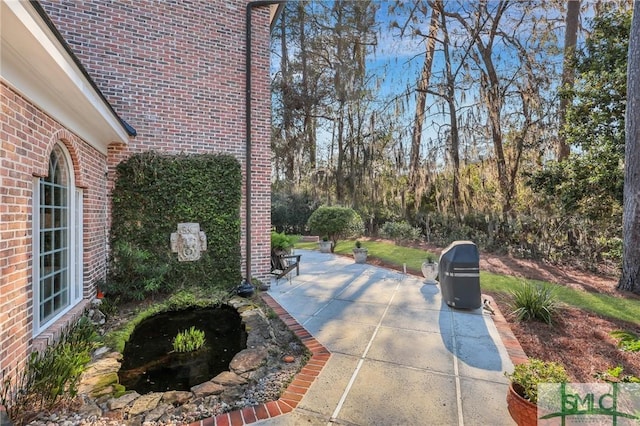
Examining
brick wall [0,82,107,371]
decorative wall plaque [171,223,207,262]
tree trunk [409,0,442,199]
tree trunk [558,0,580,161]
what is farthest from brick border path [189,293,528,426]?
tree trunk [558,0,580,161]

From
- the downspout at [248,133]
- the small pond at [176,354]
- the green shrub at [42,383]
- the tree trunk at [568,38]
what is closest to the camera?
the green shrub at [42,383]

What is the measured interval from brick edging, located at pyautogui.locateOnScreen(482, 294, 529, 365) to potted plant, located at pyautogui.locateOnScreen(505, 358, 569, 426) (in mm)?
1102

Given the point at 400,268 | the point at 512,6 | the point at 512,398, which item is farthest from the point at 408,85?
the point at 512,398

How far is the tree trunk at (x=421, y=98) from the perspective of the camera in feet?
34.2

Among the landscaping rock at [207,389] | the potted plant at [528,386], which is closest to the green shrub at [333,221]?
the landscaping rock at [207,389]

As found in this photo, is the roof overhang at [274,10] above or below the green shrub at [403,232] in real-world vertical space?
above

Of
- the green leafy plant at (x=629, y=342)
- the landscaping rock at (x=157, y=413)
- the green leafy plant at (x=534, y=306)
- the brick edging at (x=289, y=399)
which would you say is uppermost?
the green leafy plant at (x=629, y=342)

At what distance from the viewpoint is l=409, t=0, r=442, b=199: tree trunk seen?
10430 millimetres

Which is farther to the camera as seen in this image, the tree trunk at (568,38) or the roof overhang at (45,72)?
the tree trunk at (568,38)

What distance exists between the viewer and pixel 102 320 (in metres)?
4.03

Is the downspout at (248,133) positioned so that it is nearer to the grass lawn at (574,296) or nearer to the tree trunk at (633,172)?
the grass lawn at (574,296)

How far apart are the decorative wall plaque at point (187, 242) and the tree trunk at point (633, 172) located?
8052 mm

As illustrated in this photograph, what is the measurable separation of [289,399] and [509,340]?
2.67m

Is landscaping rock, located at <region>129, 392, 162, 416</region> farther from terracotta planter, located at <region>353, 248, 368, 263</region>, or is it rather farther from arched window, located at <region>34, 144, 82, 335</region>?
terracotta planter, located at <region>353, 248, 368, 263</region>
